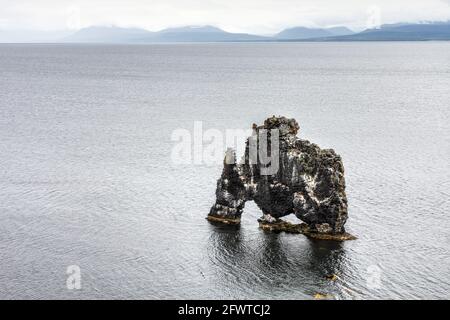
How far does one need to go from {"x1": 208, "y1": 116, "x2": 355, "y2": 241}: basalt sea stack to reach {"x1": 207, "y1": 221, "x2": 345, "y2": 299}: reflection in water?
2.53m

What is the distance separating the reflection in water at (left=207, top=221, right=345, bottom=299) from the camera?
204 feet

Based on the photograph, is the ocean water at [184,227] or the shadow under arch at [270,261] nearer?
the shadow under arch at [270,261]

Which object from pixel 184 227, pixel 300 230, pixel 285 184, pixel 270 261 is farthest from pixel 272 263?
pixel 184 227

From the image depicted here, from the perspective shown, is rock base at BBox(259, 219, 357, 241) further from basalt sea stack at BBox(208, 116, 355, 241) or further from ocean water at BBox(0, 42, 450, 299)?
ocean water at BBox(0, 42, 450, 299)

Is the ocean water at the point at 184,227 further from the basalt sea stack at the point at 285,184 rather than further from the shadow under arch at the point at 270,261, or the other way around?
the basalt sea stack at the point at 285,184

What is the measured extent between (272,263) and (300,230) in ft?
33.9

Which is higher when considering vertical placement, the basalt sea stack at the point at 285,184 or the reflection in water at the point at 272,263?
the basalt sea stack at the point at 285,184

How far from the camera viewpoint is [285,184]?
78.8 meters

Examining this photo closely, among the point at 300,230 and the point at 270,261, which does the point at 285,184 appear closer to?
the point at 300,230

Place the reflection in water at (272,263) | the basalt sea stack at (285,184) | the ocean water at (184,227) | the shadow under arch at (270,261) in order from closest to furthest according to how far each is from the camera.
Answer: the reflection in water at (272,263), the shadow under arch at (270,261), the ocean water at (184,227), the basalt sea stack at (285,184)

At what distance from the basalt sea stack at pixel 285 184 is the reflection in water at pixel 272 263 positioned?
8.31 ft

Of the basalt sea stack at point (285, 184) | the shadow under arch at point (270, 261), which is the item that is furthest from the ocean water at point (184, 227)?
the basalt sea stack at point (285, 184)

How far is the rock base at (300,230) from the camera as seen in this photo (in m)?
75.3
